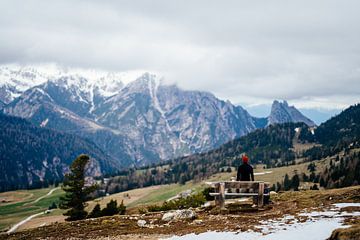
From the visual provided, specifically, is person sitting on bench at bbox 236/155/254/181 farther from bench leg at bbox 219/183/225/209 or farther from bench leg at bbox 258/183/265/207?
bench leg at bbox 219/183/225/209

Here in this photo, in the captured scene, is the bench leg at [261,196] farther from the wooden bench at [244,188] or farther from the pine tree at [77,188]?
the pine tree at [77,188]

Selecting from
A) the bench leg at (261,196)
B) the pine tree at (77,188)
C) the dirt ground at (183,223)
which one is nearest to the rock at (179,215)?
the dirt ground at (183,223)

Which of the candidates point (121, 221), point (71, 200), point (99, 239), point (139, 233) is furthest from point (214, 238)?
point (71, 200)

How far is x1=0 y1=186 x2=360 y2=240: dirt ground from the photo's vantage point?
1139 inches

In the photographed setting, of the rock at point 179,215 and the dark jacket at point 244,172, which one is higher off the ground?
the dark jacket at point 244,172

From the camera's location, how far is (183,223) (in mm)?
32344

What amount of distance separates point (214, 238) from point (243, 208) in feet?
30.7

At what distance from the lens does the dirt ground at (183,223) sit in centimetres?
2894

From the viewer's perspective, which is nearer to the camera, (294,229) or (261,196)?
(294,229)

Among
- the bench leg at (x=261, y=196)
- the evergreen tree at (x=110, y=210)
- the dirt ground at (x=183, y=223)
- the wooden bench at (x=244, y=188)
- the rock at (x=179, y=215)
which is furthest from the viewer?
the evergreen tree at (x=110, y=210)

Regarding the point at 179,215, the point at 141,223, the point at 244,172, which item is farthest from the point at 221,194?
the point at 141,223

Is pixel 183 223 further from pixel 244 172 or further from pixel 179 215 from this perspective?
pixel 244 172

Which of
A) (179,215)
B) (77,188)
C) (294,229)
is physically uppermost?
(294,229)

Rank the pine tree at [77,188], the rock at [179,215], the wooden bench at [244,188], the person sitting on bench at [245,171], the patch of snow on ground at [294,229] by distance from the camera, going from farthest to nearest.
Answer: the pine tree at [77,188] → the person sitting on bench at [245,171] → the rock at [179,215] → the wooden bench at [244,188] → the patch of snow on ground at [294,229]
